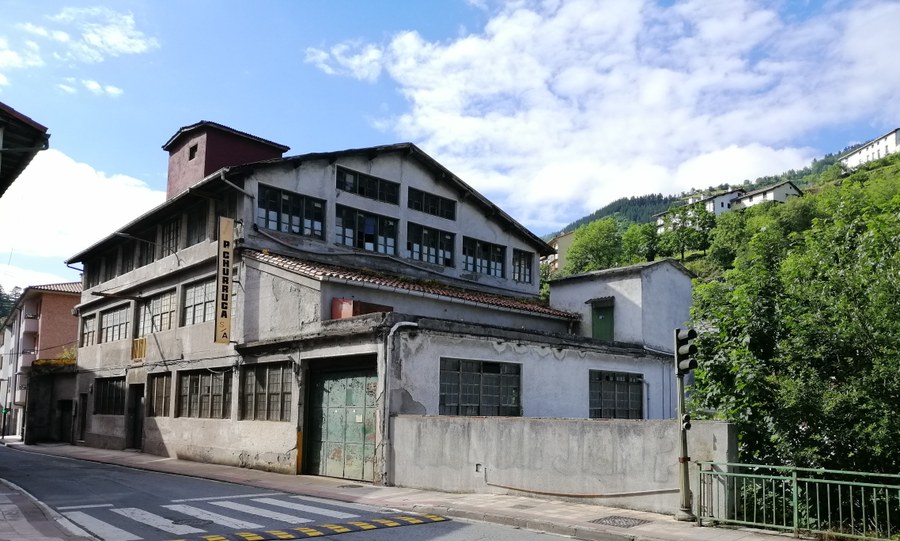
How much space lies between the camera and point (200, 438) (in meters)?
26.0

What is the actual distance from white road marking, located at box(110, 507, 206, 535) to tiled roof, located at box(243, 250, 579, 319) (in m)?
8.67

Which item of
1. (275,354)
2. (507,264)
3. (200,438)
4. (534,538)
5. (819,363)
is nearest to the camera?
(534,538)

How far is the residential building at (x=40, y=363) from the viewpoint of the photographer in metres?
40.8

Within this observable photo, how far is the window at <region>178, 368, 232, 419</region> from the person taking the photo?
25.0m

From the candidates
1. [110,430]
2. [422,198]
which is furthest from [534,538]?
[110,430]

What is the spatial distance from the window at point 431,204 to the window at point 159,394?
12.0 meters

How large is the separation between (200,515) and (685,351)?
890 centimetres

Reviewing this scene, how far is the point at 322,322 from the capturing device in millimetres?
20344

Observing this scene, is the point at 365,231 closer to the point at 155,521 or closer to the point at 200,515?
the point at 200,515

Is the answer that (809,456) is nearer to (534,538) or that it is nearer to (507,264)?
(534,538)

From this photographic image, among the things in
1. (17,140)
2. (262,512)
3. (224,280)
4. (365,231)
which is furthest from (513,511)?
(365,231)

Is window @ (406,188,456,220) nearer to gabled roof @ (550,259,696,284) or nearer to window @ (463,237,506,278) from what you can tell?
window @ (463,237,506,278)

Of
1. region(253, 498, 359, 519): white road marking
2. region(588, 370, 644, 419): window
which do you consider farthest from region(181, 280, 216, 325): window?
region(588, 370, 644, 419): window

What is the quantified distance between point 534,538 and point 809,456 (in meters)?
4.62
